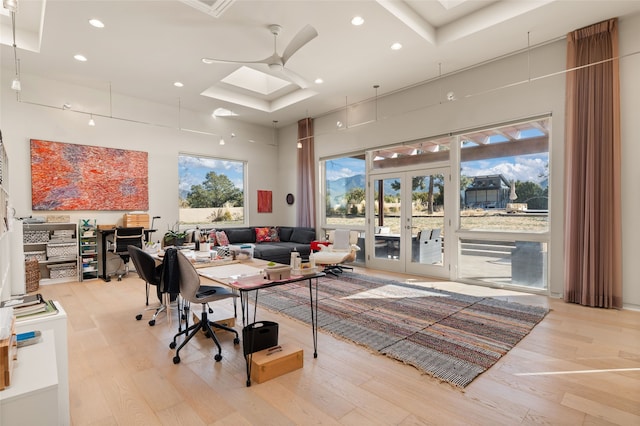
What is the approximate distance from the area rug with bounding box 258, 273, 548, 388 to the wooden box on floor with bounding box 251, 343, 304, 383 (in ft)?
2.51

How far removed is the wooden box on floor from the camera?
242cm

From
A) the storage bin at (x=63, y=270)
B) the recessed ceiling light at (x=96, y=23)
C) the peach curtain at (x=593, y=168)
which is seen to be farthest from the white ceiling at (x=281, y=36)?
the storage bin at (x=63, y=270)

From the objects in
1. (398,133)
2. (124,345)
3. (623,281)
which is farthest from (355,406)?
(398,133)

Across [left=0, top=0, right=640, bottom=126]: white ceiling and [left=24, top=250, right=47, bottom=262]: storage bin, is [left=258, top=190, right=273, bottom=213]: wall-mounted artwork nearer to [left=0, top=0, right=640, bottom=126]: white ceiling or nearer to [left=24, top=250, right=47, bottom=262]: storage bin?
[left=0, top=0, right=640, bottom=126]: white ceiling

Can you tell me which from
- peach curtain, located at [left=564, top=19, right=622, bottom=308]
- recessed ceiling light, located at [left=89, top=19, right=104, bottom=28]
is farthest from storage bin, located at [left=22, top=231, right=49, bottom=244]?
peach curtain, located at [left=564, top=19, right=622, bottom=308]

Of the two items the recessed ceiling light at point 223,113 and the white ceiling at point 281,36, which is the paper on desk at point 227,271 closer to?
the white ceiling at point 281,36

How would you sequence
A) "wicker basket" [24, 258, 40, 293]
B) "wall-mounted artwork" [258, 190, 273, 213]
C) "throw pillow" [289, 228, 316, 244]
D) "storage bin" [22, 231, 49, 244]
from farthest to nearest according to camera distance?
"wall-mounted artwork" [258, 190, 273, 213] < "throw pillow" [289, 228, 316, 244] < "storage bin" [22, 231, 49, 244] < "wicker basket" [24, 258, 40, 293]

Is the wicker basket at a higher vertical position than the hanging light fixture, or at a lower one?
lower

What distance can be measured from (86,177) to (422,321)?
6.20 meters

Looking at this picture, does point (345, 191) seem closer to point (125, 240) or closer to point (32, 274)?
point (125, 240)

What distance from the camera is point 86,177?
5.84m

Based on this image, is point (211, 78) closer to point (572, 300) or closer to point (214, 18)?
point (214, 18)

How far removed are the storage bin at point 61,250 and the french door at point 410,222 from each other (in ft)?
18.2

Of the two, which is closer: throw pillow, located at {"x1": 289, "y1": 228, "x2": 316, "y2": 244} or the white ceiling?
the white ceiling
